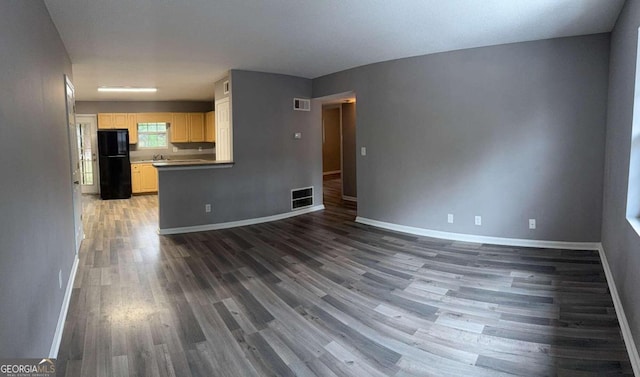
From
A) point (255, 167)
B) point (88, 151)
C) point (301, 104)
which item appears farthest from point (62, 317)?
point (88, 151)

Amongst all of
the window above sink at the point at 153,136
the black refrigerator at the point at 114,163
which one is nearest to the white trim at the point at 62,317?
the black refrigerator at the point at 114,163

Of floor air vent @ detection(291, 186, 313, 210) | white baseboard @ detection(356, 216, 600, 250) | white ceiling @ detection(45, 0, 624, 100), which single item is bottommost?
white baseboard @ detection(356, 216, 600, 250)

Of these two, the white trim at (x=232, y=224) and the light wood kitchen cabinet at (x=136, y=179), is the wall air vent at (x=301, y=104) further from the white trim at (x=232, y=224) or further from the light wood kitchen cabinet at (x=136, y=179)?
the light wood kitchen cabinet at (x=136, y=179)

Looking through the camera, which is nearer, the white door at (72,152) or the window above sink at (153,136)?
the white door at (72,152)

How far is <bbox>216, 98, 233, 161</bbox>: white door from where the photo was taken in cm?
604

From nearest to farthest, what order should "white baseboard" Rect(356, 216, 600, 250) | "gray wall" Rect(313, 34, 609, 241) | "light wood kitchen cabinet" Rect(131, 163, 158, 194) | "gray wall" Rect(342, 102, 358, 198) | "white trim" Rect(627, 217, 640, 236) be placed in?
"white trim" Rect(627, 217, 640, 236) < "gray wall" Rect(313, 34, 609, 241) < "white baseboard" Rect(356, 216, 600, 250) < "gray wall" Rect(342, 102, 358, 198) < "light wood kitchen cabinet" Rect(131, 163, 158, 194)

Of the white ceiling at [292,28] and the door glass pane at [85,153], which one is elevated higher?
the white ceiling at [292,28]

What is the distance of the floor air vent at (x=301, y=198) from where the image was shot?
22.0 ft

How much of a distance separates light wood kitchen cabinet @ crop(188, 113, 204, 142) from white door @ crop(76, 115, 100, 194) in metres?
2.28

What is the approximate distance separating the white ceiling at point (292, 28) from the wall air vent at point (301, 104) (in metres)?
1.19

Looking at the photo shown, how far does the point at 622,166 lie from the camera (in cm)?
289

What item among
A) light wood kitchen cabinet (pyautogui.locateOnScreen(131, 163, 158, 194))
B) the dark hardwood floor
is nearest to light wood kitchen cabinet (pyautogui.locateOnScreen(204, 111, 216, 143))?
light wood kitchen cabinet (pyautogui.locateOnScreen(131, 163, 158, 194))

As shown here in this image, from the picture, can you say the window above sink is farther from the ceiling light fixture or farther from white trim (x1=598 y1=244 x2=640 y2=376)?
white trim (x1=598 y1=244 x2=640 y2=376)

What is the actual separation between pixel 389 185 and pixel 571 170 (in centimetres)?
225
